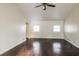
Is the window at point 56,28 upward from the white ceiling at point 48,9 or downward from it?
downward

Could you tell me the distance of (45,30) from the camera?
1238 centimetres

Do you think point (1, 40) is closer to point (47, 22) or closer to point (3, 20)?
point (3, 20)

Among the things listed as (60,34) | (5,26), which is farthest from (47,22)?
(5,26)

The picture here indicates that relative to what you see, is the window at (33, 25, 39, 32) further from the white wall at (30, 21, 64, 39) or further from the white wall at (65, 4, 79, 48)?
the white wall at (65, 4, 79, 48)

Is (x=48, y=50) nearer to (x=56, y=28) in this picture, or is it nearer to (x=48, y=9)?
(x=48, y=9)

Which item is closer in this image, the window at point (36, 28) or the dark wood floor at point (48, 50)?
the dark wood floor at point (48, 50)

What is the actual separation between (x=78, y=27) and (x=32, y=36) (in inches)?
258

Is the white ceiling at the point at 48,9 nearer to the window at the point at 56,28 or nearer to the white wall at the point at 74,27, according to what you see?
the white wall at the point at 74,27

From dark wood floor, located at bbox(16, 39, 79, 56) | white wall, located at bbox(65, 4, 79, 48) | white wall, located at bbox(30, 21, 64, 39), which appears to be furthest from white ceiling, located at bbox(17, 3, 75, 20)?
white wall, located at bbox(30, 21, 64, 39)

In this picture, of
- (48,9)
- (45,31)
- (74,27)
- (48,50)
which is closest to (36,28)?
(45,31)

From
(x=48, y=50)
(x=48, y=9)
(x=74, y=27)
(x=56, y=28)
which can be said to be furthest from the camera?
(x=56, y=28)

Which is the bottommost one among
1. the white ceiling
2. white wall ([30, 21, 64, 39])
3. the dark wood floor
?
the dark wood floor

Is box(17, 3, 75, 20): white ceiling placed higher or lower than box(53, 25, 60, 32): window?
higher

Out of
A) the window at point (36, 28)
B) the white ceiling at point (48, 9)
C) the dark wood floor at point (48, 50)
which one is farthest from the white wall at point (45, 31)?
the dark wood floor at point (48, 50)
